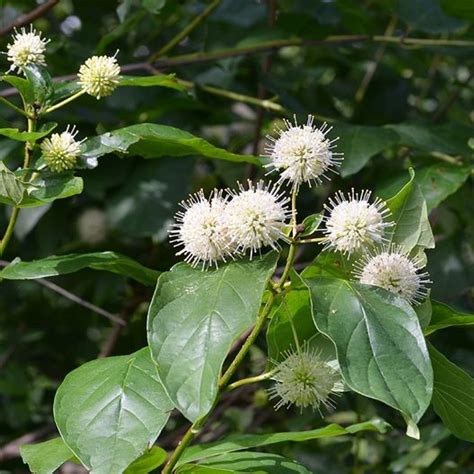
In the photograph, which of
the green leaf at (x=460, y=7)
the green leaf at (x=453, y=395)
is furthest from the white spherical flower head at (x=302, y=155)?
the green leaf at (x=460, y=7)

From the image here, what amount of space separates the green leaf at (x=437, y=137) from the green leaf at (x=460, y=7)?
254mm

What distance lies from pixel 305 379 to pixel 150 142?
1.45 ft

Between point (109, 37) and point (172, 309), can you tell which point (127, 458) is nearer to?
point (172, 309)

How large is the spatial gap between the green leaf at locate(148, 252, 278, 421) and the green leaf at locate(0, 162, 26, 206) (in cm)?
24

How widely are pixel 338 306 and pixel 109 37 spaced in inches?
41.9

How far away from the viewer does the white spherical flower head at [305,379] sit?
1.25 m

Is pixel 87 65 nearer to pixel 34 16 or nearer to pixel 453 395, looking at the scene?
pixel 34 16

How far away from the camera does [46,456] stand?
1309 millimetres

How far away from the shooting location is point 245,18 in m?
2.44

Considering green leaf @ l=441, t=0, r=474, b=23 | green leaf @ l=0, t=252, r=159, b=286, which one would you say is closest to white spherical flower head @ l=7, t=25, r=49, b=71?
green leaf @ l=0, t=252, r=159, b=286

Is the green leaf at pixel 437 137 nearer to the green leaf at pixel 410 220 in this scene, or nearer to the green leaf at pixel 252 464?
the green leaf at pixel 410 220

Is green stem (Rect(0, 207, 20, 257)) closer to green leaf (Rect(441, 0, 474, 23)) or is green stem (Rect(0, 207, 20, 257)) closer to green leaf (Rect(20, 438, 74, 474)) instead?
green leaf (Rect(20, 438, 74, 474))

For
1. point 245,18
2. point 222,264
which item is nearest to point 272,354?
point 222,264

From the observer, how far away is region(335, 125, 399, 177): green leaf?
1.86m
